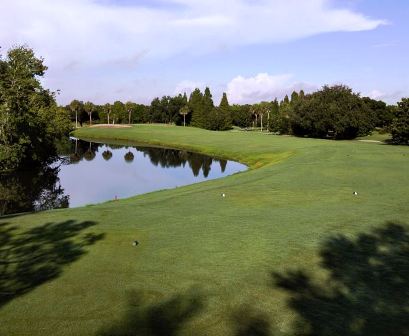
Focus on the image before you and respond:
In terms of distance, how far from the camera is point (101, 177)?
45.9 meters

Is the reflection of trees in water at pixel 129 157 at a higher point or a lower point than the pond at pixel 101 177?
higher

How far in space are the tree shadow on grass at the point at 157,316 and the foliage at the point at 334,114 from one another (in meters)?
67.4

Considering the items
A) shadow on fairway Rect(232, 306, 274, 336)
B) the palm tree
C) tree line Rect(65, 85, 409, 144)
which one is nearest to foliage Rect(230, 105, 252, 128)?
tree line Rect(65, 85, 409, 144)

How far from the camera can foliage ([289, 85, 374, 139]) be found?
72.9 m

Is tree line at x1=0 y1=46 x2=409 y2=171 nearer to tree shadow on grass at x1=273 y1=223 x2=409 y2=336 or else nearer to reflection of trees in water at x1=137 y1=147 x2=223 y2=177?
reflection of trees in water at x1=137 y1=147 x2=223 y2=177

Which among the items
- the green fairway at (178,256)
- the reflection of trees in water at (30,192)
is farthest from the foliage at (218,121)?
the green fairway at (178,256)

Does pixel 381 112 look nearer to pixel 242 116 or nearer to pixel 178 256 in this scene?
pixel 242 116

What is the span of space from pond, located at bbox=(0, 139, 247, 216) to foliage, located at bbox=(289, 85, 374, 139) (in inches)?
928

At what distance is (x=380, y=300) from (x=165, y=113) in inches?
5348

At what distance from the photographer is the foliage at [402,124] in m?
58.6

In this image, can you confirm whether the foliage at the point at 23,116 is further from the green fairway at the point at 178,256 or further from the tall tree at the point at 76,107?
the tall tree at the point at 76,107

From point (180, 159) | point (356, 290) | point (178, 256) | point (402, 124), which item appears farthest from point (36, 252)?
point (402, 124)

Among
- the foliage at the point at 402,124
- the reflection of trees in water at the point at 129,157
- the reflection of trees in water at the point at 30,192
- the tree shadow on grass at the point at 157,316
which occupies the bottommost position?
the reflection of trees in water at the point at 30,192

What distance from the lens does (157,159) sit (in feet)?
208
